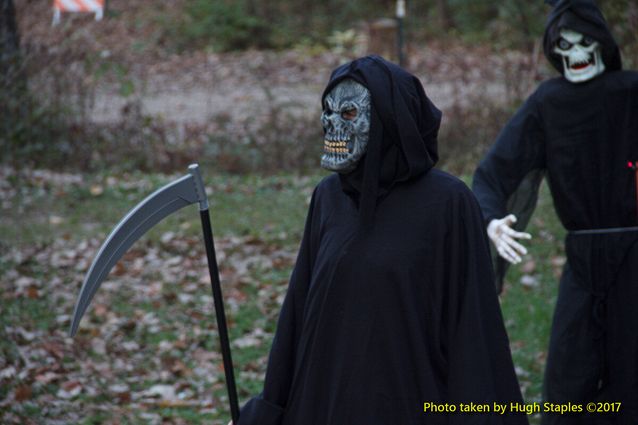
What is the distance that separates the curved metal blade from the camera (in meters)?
3.37

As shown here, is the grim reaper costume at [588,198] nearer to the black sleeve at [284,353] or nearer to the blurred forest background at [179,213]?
the blurred forest background at [179,213]

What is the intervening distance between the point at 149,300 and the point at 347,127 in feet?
18.2

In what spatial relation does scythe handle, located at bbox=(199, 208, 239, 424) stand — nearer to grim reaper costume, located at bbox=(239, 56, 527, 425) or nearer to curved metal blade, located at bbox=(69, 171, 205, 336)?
curved metal blade, located at bbox=(69, 171, 205, 336)

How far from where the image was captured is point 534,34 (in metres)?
14.0

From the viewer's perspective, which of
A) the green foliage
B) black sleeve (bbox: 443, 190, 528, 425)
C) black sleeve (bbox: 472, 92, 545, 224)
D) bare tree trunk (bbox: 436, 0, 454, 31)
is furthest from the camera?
bare tree trunk (bbox: 436, 0, 454, 31)

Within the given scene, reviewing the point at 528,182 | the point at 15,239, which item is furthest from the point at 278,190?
the point at 528,182

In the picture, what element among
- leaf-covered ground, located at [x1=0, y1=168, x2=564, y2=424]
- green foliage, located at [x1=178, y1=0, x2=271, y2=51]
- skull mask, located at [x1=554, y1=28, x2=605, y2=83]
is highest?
green foliage, located at [x1=178, y1=0, x2=271, y2=51]

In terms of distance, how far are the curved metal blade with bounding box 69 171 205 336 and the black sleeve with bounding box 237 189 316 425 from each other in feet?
1.41

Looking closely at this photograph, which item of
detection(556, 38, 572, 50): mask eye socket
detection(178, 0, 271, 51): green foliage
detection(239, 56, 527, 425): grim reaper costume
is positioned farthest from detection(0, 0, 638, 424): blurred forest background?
detection(239, 56, 527, 425): grim reaper costume

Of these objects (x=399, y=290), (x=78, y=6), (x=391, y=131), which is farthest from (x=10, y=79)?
(x=399, y=290)

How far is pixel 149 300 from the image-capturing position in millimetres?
8656

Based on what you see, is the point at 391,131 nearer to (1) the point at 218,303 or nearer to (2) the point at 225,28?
(1) the point at 218,303

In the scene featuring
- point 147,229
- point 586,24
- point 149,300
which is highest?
point 586,24

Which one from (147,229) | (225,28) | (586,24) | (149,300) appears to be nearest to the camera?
(147,229)
